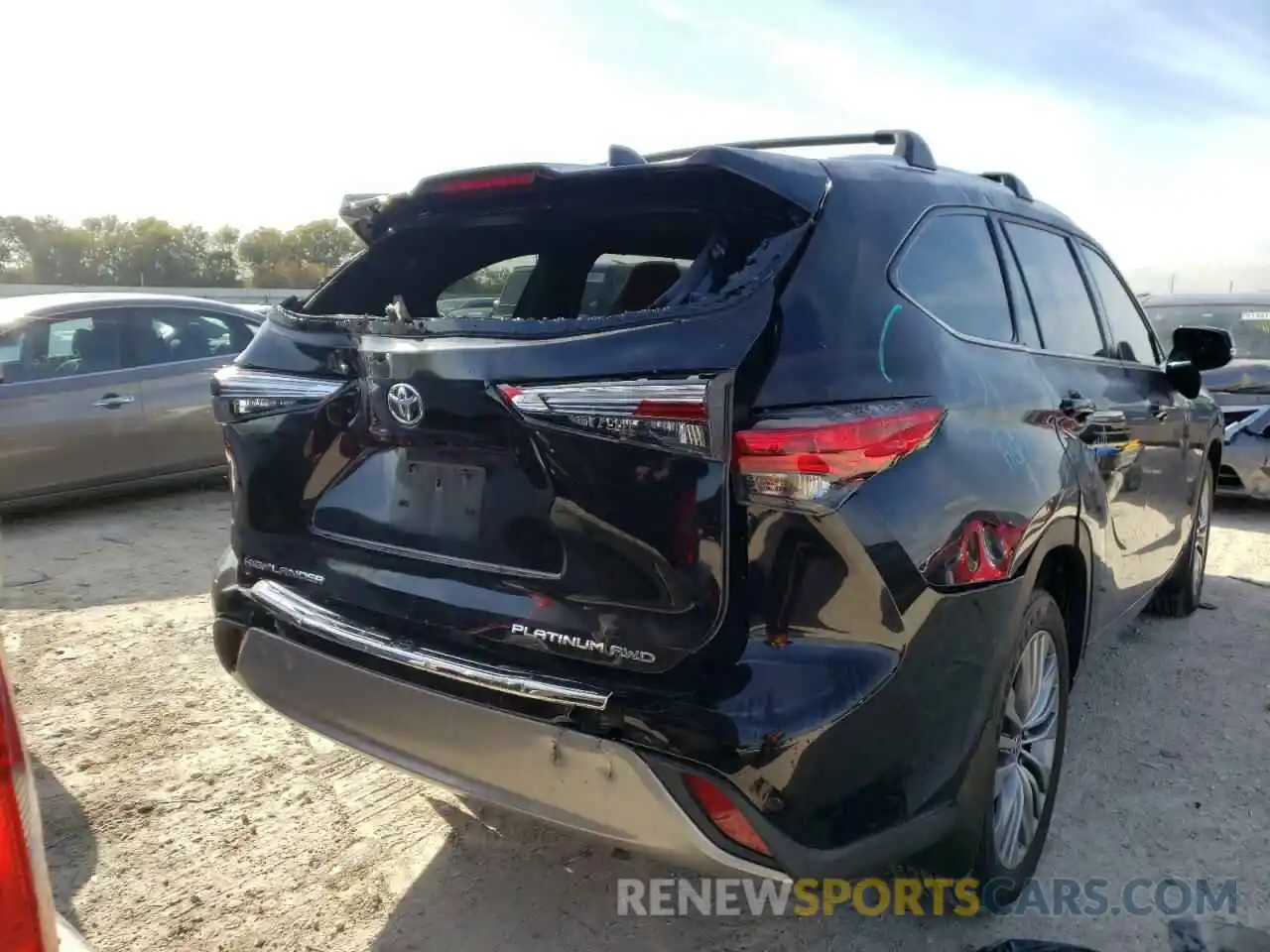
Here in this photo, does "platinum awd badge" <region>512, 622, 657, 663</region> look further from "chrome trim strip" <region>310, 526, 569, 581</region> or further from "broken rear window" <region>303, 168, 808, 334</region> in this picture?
"broken rear window" <region>303, 168, 808, 334</region>

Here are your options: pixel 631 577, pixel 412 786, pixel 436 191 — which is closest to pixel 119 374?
pixel 412 786

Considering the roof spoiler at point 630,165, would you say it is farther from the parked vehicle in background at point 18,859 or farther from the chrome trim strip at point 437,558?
the parked vehicle in background at point 18,859

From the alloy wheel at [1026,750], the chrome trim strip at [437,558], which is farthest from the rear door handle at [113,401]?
the alloy wheel at [1026,750]

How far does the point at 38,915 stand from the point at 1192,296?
33.8ft

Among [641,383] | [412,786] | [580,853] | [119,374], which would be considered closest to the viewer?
[641,383]

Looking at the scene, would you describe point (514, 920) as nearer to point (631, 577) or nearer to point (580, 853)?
point (580, 853)

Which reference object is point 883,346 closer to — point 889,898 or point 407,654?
point 407,654

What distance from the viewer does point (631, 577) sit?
2.00m

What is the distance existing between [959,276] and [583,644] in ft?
4.53

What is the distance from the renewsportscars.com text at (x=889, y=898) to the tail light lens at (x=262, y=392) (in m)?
1.53

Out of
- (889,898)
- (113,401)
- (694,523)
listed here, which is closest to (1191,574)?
(889,898)

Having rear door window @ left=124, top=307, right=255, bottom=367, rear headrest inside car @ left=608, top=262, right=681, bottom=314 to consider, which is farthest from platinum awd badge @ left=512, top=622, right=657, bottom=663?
rear door window @ left=124, top=307, right=255, bottom=367

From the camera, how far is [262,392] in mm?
2561

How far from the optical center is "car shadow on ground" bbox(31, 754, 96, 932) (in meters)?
2.65
